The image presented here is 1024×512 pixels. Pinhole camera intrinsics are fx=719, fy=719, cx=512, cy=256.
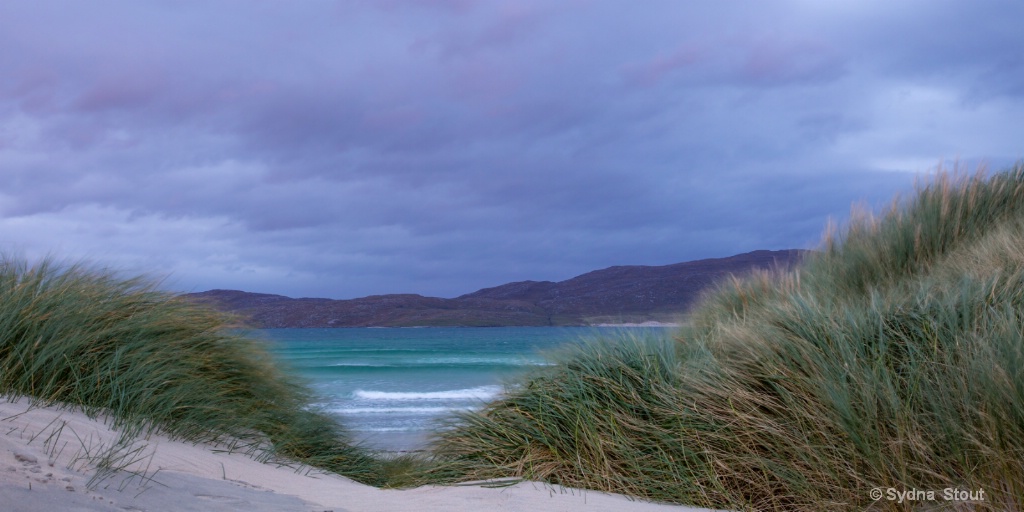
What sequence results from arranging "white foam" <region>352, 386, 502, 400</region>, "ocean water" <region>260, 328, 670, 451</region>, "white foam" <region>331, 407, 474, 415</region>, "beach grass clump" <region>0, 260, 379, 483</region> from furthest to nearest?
"white foam" <region>352, 386, 502, 400</region>, "white foam" <region>331, 407, 474, 415</region>, "ocean water" <region>260, 328, 670, 451</region>, "beach grass clump" <region>0, 260, 379, 483</region>

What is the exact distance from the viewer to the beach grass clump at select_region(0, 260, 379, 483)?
4.61 metres

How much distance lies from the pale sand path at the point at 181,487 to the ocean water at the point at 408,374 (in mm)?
1522

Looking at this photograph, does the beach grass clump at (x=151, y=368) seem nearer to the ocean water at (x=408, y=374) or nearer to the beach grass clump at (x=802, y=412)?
the ocean water at (x=408, y=374)

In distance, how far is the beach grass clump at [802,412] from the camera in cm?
379

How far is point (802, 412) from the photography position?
4.26m

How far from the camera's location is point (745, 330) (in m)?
5.11

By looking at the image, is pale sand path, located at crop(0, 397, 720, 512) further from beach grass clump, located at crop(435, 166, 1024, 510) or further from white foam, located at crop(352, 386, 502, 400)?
white foam, located at crop(352, 386, 502, 400)

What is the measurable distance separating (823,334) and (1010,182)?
18.0 ft

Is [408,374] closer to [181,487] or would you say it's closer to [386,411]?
[386,411]

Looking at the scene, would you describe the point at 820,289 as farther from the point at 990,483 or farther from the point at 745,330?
the point at 990,483

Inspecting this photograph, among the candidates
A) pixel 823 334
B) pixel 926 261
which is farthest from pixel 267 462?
pixel 926 261

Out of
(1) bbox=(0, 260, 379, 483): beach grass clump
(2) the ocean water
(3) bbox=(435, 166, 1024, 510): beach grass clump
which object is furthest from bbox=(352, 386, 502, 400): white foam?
(3) bbox=(435, 166, 1024, 510): beach grass clump

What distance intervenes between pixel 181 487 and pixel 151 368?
1680 millimetres

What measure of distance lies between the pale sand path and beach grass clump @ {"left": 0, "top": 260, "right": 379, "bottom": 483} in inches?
10.8
